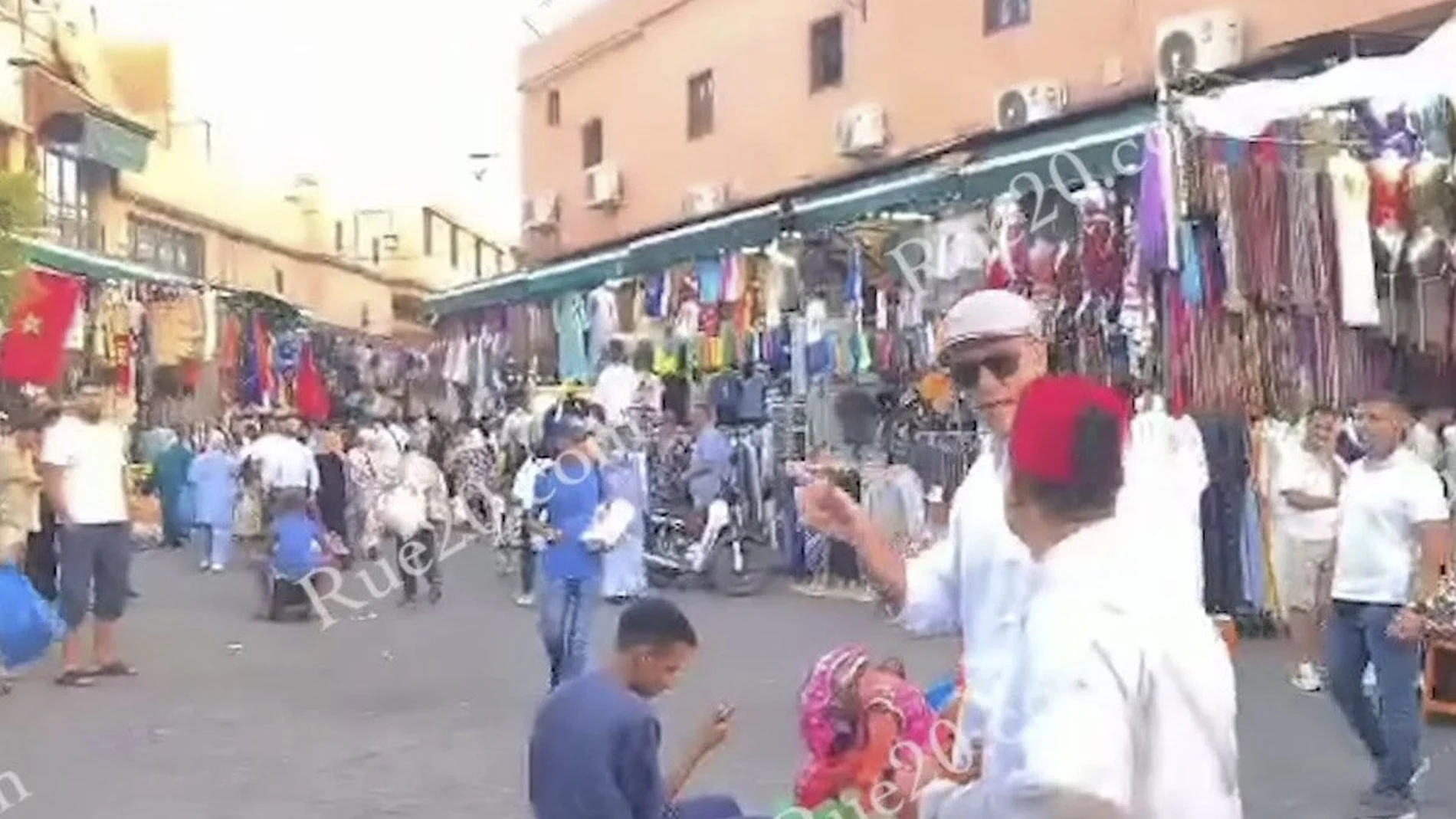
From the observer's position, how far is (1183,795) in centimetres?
288

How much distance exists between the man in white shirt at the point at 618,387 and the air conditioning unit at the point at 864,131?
167 inches

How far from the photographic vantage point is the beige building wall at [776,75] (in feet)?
58.5

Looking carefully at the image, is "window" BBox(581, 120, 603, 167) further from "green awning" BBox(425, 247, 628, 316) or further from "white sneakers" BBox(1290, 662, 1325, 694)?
"white sneakers" BBox(1290, 662, 1325, 694)

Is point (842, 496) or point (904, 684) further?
point (904, 684)

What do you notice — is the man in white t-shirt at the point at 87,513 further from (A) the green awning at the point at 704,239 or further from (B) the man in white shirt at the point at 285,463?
(B) the man in white shirt at the point at 285,463

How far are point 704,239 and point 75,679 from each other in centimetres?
618

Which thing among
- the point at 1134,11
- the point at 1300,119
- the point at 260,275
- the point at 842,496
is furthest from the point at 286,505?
the point at 260,275

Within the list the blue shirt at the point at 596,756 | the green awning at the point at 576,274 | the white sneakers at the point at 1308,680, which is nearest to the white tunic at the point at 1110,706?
the blue shirt at the point at 596,756

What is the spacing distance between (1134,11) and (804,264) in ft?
14.2

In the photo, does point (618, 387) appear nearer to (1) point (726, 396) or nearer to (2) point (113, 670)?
(1) point (726, 396)

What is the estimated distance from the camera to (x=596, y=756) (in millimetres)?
5145

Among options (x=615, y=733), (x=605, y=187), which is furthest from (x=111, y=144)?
(x=615, y=733)

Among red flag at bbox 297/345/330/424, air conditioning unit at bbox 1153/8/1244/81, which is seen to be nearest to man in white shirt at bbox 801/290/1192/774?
air conditioning unit at bbox 1153/8/1244/81

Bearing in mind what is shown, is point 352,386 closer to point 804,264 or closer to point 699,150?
point 699,150
